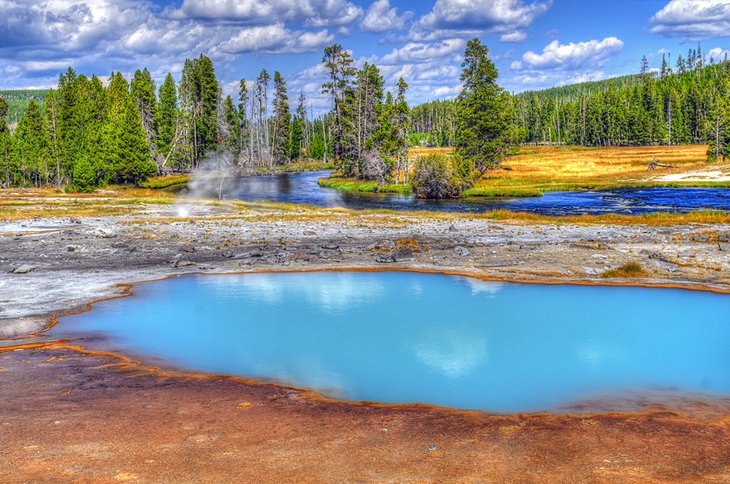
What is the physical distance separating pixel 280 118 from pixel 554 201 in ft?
263

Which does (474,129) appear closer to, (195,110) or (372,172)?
(372,172)

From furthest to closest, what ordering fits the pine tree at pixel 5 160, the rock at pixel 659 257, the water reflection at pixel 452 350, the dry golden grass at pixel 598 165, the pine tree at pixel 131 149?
the dry golden grass at pixel 598 165 → the pine tree at pixel 5 160 → the pine tree at pixel 131 149 → the rock at pixel 659 257 → the water reflection at pixel 452 350

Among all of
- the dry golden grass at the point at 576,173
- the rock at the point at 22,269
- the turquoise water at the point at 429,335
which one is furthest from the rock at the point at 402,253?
the dry golden grass at the point at 576,173

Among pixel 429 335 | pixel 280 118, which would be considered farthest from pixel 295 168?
pixel 429 335

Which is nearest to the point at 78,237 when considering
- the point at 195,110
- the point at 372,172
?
the point at 372,172

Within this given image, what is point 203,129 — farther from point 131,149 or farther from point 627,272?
point 627,272

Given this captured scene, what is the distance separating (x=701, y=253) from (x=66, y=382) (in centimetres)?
2222

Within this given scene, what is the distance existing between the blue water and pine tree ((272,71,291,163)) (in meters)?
56.1

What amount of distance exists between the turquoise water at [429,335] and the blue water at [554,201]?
27819mm

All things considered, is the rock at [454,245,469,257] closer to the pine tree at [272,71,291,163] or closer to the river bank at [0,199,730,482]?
the river bank at [0,199,730,482]

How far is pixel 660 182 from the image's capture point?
218 feet

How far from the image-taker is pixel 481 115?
72938 millimetres

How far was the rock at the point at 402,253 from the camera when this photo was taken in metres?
24.1

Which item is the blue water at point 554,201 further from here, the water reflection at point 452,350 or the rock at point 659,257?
the water reflection at point 452,350
